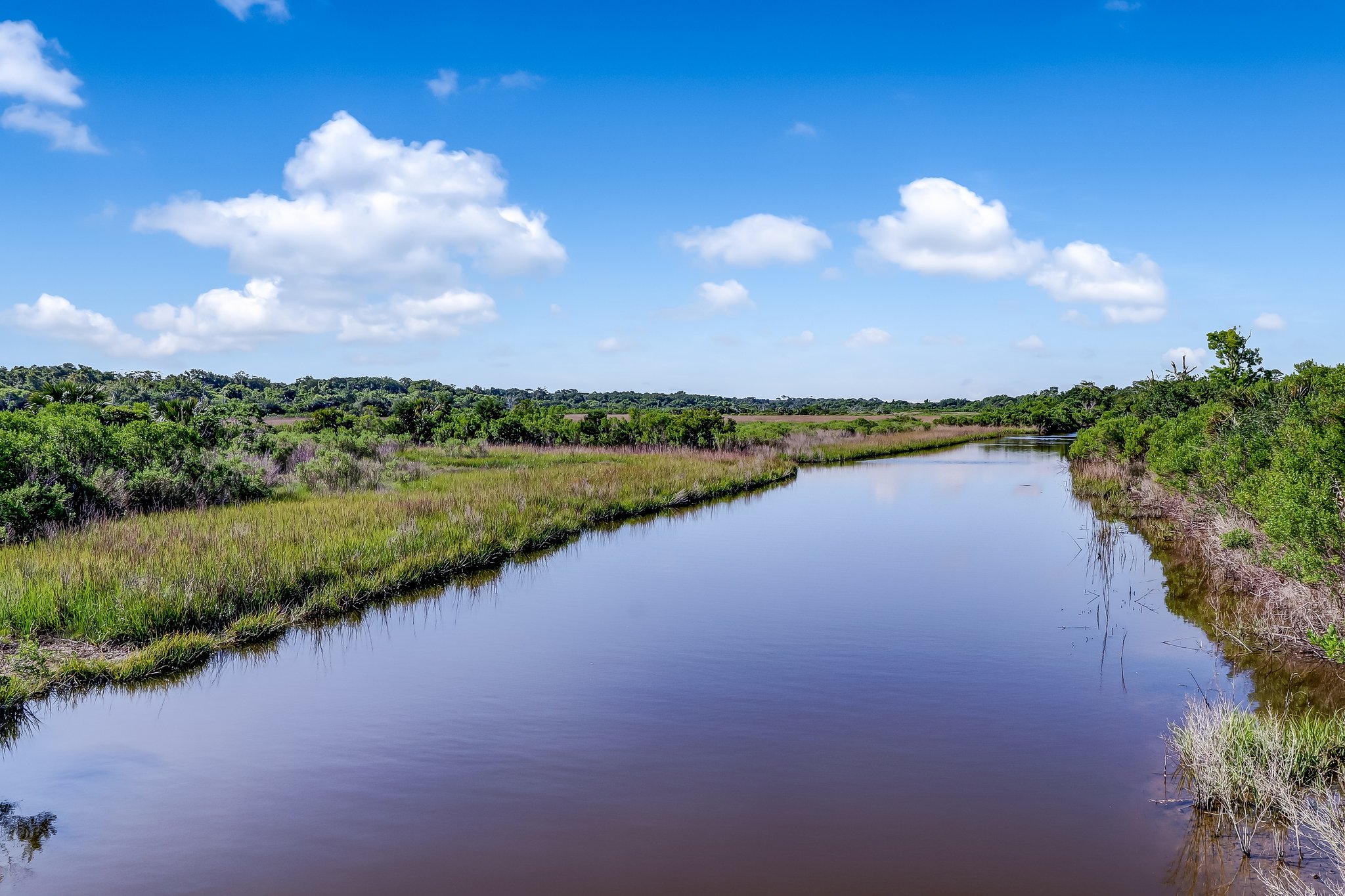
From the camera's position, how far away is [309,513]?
50.5 feet

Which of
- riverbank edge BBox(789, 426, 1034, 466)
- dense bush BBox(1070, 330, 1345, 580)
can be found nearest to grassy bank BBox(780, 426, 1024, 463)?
riverbank edge BBox(789, 426, 1034, 466)

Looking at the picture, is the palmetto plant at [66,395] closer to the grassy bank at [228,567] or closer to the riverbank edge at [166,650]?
the grassy bank at [228,567]

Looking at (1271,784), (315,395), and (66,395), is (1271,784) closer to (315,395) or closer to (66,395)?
(66,395)

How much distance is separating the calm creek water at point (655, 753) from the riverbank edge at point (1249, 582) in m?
0.72

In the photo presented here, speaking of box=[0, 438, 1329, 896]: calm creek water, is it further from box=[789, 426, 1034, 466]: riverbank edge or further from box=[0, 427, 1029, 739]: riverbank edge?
box=[789, 426, 1034, 466]: riverbank edge

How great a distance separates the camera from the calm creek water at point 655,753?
5.23 metres

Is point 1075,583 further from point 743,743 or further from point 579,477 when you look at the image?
point 579,477

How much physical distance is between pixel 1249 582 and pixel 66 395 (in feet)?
101

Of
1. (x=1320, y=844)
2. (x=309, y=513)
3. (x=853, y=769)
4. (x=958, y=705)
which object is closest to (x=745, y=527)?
(x=309, y=513)

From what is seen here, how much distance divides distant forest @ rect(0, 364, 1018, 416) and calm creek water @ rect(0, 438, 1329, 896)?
78.6 feet

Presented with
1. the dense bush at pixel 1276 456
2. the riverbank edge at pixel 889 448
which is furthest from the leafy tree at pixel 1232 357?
the riverbank edge at pixel 889 448

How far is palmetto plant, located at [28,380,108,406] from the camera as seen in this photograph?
22.7 metres

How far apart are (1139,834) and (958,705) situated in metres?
2.47

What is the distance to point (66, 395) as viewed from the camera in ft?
83.5
